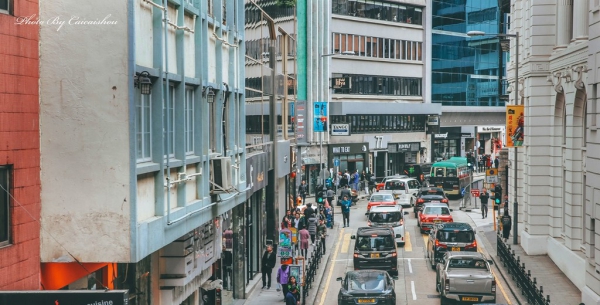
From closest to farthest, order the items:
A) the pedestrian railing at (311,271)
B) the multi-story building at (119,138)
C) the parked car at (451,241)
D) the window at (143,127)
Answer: the multi-story building at (119,138), the window at (143,127), the pedestrian railing at (311,271), the parked car at (451,241)

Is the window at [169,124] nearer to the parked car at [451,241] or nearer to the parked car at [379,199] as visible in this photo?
the parked car at [451,241]

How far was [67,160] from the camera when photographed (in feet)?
38.8

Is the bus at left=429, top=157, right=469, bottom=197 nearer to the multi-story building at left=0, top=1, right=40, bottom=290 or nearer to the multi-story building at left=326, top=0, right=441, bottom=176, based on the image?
the multi-story building at left=326, top=0, right=441, bottom=176

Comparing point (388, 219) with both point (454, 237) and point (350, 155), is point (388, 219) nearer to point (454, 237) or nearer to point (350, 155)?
point (454, 237)

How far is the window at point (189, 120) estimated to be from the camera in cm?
1594

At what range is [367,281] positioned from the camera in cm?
2405

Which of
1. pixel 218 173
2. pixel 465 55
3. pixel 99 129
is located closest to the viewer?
pixel 99 129

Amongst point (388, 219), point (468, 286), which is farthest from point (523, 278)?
point (388, 219)

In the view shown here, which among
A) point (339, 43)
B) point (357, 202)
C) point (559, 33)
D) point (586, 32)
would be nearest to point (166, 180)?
point (586, 32)

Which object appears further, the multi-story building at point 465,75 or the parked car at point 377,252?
the multi-story building at point 465,75

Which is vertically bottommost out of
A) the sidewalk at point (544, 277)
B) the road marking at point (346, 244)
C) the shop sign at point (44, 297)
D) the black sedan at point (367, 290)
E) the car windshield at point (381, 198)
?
the road marking at point (346, 244)

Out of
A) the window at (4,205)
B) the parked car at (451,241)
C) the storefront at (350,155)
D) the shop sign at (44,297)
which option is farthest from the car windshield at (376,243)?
the storefront at (350,155)

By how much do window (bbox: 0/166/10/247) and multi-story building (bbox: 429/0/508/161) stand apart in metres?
76.6

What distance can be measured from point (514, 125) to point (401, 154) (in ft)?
136
